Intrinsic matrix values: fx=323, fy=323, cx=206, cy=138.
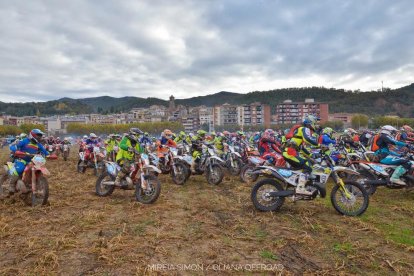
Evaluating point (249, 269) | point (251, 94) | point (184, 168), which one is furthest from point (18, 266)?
point (251, 94)

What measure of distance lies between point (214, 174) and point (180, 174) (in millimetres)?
1145

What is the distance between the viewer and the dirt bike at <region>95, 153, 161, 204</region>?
7.71m

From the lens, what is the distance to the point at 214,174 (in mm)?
10375

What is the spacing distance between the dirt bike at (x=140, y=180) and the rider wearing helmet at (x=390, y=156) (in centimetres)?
574

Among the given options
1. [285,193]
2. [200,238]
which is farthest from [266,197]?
[200,238]

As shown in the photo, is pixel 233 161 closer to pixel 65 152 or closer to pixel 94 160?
pixel 94 160

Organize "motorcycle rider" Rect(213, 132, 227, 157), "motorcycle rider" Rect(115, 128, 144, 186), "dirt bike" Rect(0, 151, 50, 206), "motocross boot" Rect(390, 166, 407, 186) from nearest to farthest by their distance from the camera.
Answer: "dirt bike" Rect(0, 151, 50, 206), "motocross boot" Rect(390, 166, 407, 186), "motorcycle rider" Rect(115, 128, 144, 186), "motorcycle rider" Rect(213, 132, 227, 157)

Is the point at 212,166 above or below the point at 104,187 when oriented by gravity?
above

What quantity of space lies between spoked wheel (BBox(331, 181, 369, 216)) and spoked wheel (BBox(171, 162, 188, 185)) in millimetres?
5087

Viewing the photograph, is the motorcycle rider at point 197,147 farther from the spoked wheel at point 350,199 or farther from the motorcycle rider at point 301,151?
the spoked wheel at point 350,199

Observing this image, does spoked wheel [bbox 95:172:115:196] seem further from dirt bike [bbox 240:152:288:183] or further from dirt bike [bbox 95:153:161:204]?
dirt bike [bbox 240:152:288:183]

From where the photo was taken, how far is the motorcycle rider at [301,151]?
22.3 feet

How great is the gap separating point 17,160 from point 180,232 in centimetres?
475

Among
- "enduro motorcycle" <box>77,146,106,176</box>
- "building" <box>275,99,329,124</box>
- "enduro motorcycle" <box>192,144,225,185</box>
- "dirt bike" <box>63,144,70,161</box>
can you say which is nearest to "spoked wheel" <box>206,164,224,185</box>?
"enduro motorcycle" <box>192,144,225,185</box>
